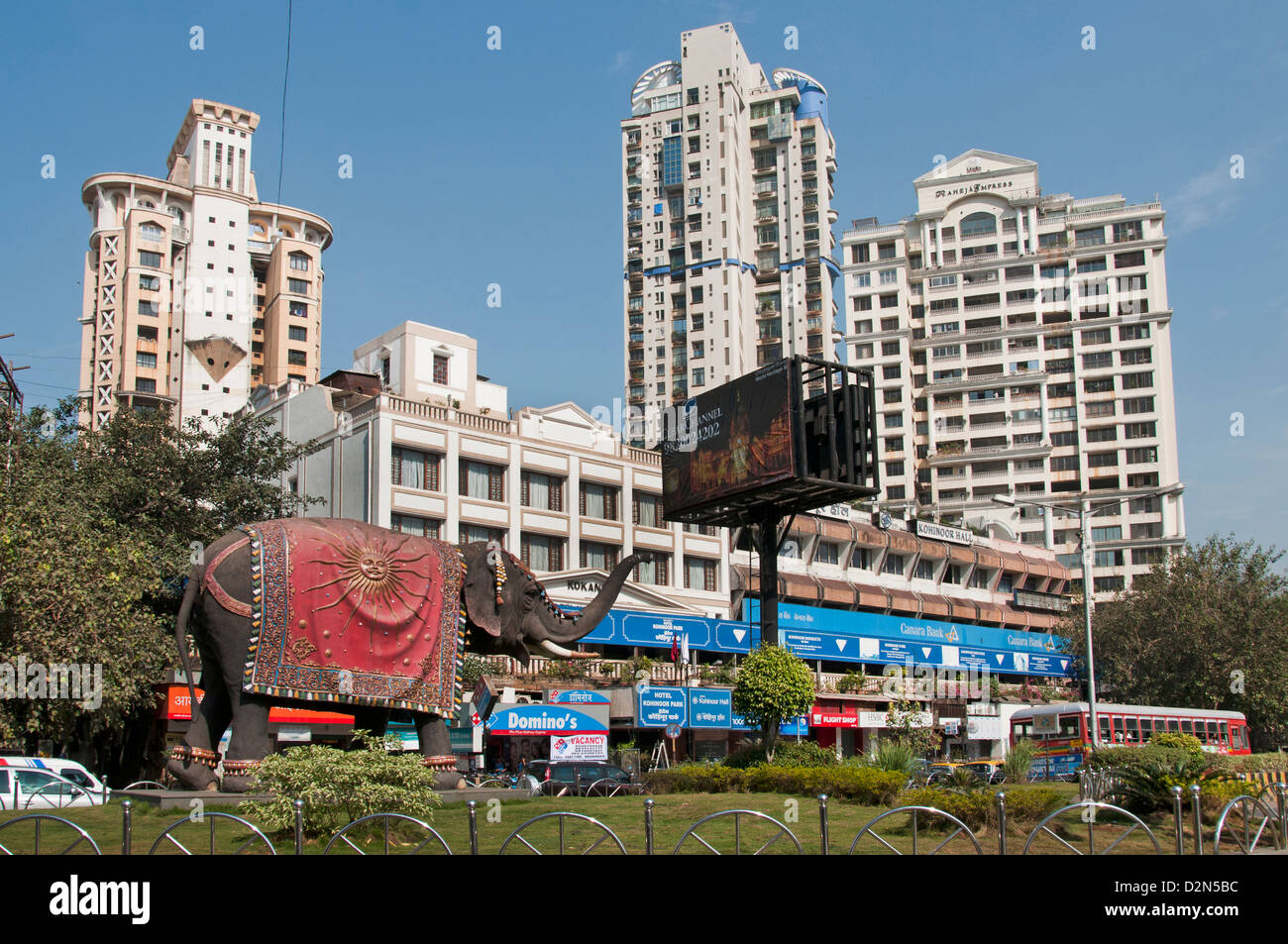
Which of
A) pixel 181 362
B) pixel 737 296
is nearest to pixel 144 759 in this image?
pixel 181 362

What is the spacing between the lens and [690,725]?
1638 inches

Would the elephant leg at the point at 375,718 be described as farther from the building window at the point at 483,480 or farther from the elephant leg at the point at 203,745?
the building window at the point at 483,480

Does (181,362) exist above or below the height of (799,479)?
above

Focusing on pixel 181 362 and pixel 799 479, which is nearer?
pixel 799 479

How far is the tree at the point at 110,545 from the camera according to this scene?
2412cm

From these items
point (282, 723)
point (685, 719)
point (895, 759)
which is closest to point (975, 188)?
point (685, 719)

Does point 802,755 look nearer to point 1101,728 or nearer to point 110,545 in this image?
point 110,545

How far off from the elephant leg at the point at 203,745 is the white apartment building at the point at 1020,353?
3141 inches

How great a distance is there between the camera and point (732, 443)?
30.7 m

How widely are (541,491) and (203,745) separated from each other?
102 feet

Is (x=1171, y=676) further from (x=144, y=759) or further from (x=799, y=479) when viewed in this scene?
(x=144, y=759)

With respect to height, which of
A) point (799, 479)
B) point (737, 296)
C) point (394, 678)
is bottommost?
point (394, 678)
